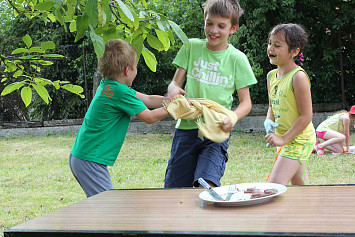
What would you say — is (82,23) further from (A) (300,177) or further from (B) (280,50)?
(A) (300,177)

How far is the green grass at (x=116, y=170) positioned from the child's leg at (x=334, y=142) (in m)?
0.26

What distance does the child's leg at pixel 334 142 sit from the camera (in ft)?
23.1

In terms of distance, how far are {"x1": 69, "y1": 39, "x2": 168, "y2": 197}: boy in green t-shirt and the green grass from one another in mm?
1460

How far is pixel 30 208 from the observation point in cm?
445

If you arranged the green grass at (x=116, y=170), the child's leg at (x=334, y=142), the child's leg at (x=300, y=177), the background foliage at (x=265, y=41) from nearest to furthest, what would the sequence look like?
the child's leg at (x=300, y=177), the green grass at (x=116, y=170), the child's leg at (x=334, y=142), the background foliage at (x=265, y=41)

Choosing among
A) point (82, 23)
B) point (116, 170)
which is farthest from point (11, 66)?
point (116, 170)

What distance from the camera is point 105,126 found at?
111 inches

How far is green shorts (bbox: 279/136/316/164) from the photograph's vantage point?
306 cm

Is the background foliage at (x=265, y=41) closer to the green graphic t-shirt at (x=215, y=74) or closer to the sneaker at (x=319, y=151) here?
the sneaker at (x=319, y=151)

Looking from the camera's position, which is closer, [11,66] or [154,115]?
[154,115]

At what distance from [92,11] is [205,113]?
808 millimetres

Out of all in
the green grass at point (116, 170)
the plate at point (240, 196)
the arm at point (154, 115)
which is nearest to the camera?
the plate at point (240, 196)

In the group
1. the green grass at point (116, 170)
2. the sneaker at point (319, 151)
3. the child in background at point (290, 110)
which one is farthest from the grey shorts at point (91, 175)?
the sneaker at point (319, 151)

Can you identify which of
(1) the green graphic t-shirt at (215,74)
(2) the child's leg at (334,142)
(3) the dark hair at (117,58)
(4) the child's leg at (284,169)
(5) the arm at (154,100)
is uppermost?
(3) the dark hair at (117,58)
